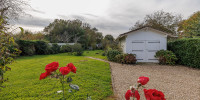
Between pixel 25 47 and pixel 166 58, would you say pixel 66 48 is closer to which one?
pixel 25 47

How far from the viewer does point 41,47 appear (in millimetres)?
16734

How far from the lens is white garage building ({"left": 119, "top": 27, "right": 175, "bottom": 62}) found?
32.5ft

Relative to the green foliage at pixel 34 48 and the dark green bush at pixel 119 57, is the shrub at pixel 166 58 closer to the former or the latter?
the dark green bush at pixel 119 57

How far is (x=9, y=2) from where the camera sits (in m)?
8.72

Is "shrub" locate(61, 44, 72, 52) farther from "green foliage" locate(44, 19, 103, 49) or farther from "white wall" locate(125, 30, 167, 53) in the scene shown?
"white wall" locate(125, 30, 167, 53)

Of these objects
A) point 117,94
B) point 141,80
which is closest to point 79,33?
point 117,94

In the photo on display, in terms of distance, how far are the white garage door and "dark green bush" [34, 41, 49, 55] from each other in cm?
1397

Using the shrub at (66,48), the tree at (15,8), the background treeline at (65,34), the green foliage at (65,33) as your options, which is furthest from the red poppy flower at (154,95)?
the green foliage at (65,33)

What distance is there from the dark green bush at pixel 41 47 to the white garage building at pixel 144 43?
13.2 m

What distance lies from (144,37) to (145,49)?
1153mm

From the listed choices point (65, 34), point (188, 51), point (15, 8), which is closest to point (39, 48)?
point (15, 8)

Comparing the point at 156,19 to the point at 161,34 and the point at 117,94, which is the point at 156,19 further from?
the point at 117,94

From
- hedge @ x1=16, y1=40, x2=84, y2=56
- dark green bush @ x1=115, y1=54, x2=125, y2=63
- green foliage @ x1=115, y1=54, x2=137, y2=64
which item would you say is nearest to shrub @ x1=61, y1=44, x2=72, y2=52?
hedge @ x1=16, y1=40, x2=84, y2=56

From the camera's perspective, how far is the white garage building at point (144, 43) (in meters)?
9.90
